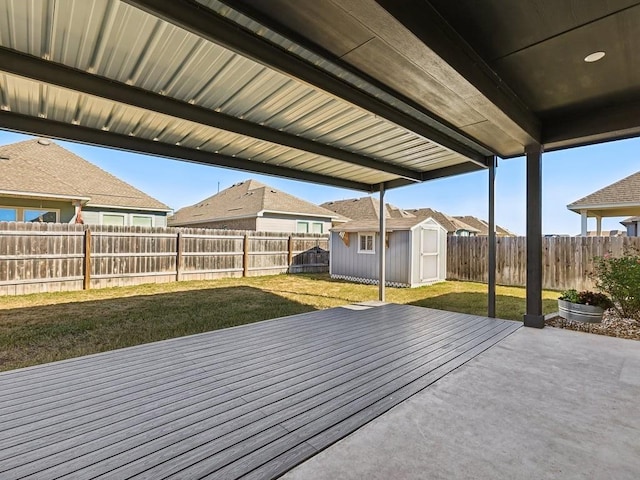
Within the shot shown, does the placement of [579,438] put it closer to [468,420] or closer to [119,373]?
[468,420]

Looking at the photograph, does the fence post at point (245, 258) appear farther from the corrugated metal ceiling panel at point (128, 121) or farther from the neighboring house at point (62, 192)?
the corrugated metal ceiling panel at point (128, 121)

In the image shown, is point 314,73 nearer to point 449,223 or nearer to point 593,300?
point 593,300

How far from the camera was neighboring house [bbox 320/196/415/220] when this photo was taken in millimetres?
21406

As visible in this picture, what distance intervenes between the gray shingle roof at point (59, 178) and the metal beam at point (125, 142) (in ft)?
24.8

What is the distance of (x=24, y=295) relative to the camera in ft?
23.2

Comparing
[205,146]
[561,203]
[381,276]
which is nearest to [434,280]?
[381,276]

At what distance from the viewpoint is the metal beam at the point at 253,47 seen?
1.86 meters

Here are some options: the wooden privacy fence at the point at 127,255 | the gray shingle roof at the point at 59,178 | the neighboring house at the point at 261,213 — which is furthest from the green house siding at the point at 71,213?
the neighboring house at the point at 261,213

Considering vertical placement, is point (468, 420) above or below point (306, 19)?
below

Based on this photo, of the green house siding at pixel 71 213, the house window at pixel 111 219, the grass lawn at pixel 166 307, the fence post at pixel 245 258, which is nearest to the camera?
the grass lawn at pixel 166 307

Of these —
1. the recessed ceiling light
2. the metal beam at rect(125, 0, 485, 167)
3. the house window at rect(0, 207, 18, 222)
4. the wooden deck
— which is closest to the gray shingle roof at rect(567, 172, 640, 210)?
the wooden deck

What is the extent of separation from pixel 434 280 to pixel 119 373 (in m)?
9.16

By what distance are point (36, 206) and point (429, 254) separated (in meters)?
12.2

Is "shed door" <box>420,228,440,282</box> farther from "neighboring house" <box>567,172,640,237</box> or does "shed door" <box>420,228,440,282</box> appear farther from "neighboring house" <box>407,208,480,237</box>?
"neighboring house" <box>407,208,480,237</box>
